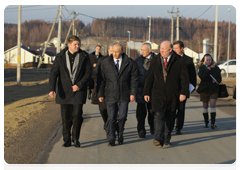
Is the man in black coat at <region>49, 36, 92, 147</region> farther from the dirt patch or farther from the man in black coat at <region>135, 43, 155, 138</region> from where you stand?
the man in black coat at <region>135, 43, 155, 138</region>

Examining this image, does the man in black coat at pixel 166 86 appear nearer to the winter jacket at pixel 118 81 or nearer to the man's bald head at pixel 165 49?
the man's bald head at pixel 165 49

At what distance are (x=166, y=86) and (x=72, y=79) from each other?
1649 mm

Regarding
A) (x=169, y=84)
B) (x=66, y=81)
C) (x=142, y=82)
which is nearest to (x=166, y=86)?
(x=169, y=84)

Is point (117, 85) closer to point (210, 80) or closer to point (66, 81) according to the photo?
point (66, 81)

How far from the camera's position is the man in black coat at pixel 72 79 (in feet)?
22.4

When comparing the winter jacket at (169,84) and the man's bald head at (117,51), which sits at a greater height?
the man's bald head at (117,51)

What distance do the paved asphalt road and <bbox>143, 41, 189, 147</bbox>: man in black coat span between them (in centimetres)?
44

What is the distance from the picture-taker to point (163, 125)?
6.93 metres

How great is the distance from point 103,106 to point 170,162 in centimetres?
242

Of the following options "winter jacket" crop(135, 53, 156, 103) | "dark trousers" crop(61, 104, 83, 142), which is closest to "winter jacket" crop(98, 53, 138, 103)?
"dark trousers" crop(61, 104, 83, 142)

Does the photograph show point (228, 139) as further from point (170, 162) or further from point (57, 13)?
point (57, 13)

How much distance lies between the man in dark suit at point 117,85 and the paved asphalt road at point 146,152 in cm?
46

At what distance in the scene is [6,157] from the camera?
6195 mm

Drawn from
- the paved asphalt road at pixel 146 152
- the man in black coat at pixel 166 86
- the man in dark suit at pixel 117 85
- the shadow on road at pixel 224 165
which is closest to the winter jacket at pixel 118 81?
the man in dark suit at pixel 117 85
